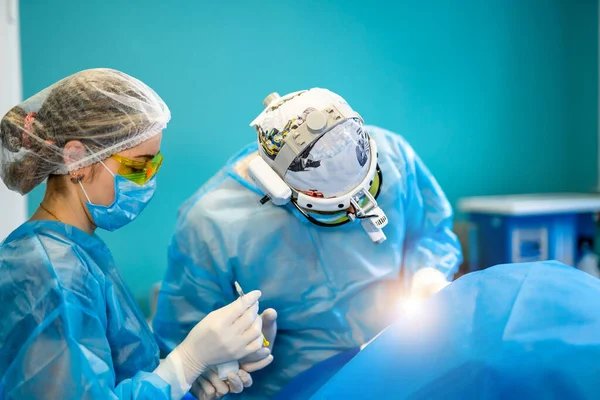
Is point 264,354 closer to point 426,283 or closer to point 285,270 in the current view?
point 285,270

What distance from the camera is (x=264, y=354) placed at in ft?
4.39

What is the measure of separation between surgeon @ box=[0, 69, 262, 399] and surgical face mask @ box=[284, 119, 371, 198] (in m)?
0.28

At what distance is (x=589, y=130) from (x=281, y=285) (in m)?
2.63

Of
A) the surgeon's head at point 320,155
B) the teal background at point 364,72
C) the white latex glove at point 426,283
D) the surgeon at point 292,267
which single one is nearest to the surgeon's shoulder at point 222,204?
the surgeon at point 292,267

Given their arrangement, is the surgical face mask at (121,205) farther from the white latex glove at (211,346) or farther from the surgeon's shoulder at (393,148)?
the surgeon's shoulder at (393,148)

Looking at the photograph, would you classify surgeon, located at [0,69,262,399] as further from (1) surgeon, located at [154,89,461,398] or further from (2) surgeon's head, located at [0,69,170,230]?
(1) surgeon, located at [154,89,461,398]

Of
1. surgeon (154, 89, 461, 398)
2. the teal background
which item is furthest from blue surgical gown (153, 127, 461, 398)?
the teal background

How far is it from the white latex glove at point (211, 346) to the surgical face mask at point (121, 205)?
0.94 ft

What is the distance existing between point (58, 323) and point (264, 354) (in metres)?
0.50

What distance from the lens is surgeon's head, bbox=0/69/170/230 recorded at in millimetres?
1148

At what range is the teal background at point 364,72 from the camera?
247cm

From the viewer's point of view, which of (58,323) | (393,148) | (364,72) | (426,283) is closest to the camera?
(58,323)

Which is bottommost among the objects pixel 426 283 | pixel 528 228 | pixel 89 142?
pixel 528 228

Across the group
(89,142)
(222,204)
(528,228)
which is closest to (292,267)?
(222,204)
